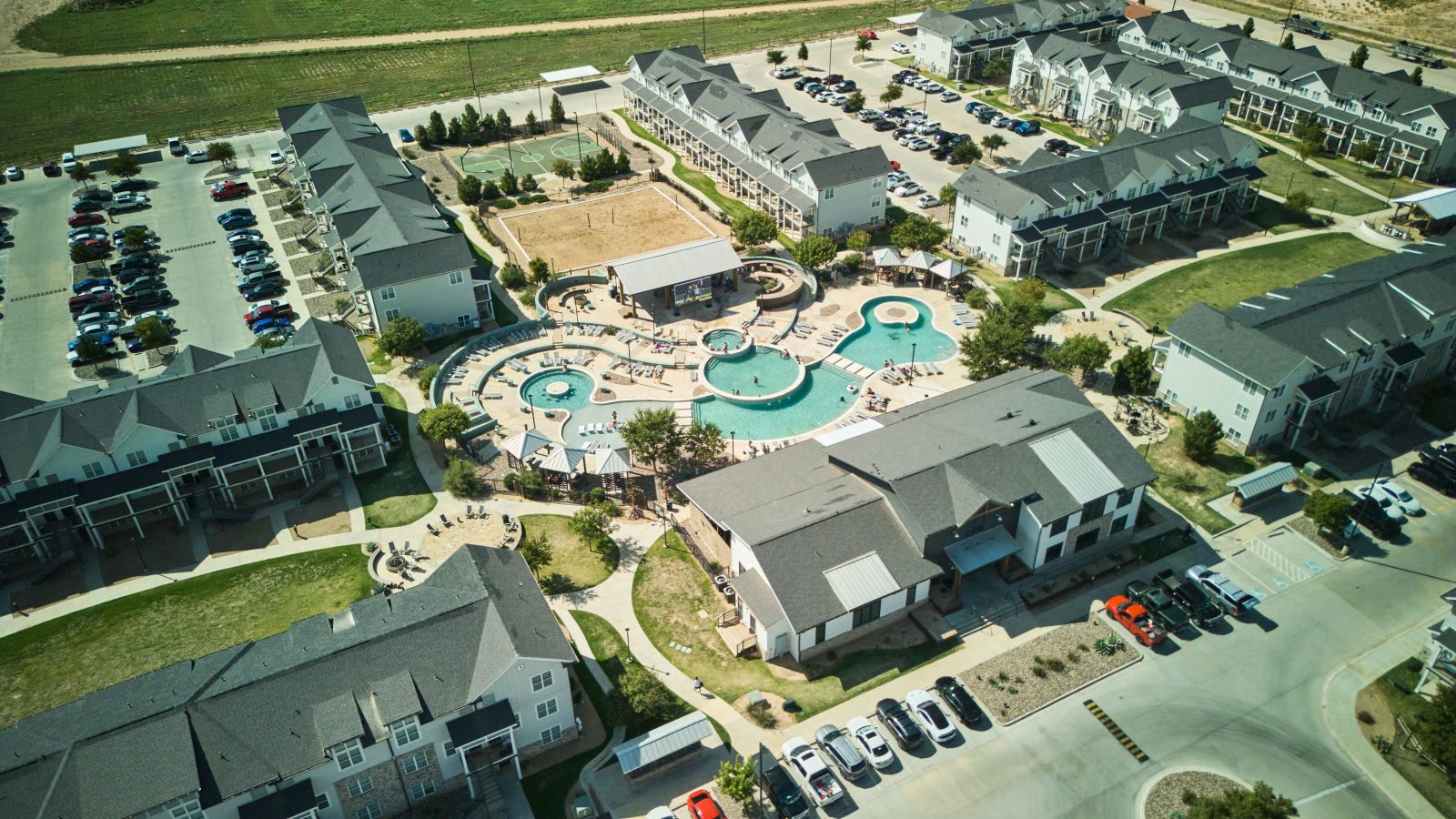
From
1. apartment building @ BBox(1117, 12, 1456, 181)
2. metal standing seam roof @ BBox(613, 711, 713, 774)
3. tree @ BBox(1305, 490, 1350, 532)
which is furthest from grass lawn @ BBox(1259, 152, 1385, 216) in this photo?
metal standing seam roof @ BBox(613, 711, 713, 774)

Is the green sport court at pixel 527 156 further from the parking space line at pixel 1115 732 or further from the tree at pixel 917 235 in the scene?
the parking space line at pixel 1115 732

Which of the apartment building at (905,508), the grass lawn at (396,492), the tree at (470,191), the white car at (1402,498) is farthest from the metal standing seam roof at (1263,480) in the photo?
the tree at (470,191)

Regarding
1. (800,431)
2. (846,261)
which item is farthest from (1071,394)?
(846,261)

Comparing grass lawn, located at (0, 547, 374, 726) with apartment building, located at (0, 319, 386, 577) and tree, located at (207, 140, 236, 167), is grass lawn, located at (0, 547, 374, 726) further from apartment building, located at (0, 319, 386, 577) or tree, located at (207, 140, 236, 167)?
tree, located at (207, 140, 236, 167)

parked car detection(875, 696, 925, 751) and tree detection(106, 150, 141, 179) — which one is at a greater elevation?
tree detection(106, 150, 141, 179)

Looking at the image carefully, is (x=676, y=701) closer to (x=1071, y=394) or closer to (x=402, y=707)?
(x=402, y=707)
